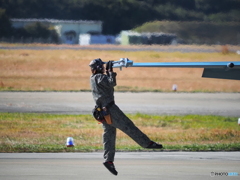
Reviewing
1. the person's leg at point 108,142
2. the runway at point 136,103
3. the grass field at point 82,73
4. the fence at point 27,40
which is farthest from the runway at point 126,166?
the fence at point 27,40

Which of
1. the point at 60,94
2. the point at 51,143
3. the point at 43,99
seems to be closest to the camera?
the point at 51,143

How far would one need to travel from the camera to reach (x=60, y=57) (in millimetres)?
32469

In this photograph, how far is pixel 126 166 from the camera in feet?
27.8

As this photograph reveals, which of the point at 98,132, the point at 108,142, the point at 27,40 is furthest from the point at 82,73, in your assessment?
the point at 108,142

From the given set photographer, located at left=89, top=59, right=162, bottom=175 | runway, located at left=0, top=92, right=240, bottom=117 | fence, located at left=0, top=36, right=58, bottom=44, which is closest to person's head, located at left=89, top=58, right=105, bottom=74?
photographer, located at left=89, top=59, right=162, bottom=175

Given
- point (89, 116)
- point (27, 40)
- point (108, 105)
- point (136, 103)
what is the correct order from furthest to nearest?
point (27, 40) < point (136, 103) < point (89, 116) < point (108, 105)

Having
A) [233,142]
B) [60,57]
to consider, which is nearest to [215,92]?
[60,57]

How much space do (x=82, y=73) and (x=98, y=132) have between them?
64.5 feet

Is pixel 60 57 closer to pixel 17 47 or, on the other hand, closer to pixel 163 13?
pixel 17 47

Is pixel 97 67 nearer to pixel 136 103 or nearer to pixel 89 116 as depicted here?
pixel 89 116

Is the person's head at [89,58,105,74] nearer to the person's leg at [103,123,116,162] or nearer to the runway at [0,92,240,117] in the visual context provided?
the person's leg at [103,123,116,162]

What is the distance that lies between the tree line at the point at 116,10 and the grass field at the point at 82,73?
1.97 m

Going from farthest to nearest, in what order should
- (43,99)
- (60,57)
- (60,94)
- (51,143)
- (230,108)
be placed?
(60,57)
(60,94)
(43,99)
(230,108)
(51,143)

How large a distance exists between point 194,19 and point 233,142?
1448cm
